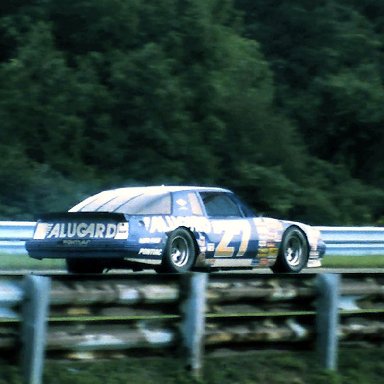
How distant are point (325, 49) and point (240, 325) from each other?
30.4m

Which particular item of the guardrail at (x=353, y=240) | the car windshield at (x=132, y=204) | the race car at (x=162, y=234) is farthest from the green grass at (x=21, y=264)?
the guardrail at (x=353, y=240)

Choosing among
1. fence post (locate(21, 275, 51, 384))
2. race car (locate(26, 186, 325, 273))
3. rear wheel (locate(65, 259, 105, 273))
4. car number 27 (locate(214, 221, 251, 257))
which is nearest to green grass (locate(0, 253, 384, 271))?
rear wheel (locate(65, 259, 105, 273))

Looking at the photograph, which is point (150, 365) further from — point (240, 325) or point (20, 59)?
point (20, 59)

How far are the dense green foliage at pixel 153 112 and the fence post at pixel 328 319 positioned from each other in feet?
58.9

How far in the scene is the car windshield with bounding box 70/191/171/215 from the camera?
46.7 feet

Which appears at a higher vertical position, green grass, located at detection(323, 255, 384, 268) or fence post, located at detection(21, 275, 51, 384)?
green grass, located at detection(323, 255, 384, 268)

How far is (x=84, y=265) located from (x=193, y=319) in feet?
21.8

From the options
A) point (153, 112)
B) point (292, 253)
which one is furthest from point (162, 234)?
point (153, 112)

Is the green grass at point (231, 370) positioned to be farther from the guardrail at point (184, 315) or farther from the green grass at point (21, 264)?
the green grass at point (21, 264)

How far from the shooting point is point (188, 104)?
101ft

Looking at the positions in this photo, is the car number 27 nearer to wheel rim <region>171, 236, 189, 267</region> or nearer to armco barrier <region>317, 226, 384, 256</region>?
wheel rim <region>171, 236, 189, 267</region>

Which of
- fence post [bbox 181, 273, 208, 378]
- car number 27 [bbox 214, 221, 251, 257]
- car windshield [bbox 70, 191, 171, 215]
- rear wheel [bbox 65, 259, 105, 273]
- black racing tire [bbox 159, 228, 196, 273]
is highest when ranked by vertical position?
car windshield [bbox 70, 191, 171, 215]

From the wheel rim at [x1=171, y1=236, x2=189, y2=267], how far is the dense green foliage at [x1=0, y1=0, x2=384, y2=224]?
39.9 ft

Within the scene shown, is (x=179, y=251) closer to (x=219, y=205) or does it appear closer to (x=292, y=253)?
(x=219, y=205)
